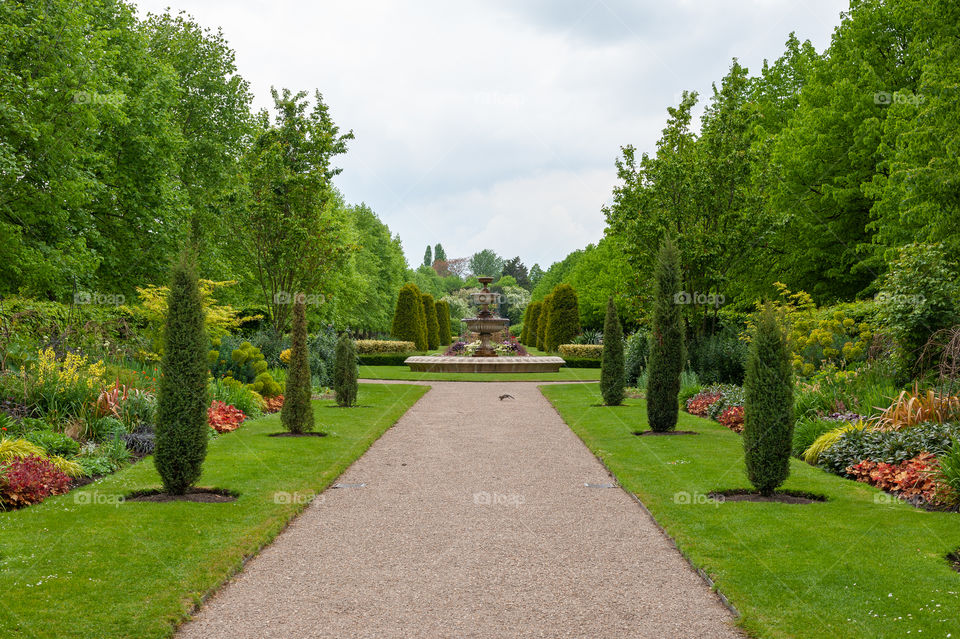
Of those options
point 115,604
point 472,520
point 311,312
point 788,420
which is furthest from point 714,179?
point 311,312

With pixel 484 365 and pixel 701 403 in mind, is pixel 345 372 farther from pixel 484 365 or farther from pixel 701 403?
pixel 484 365

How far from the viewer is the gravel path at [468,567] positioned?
13.9 feet

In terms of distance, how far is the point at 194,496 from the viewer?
726 centimetres

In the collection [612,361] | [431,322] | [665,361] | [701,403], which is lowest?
[701,403]

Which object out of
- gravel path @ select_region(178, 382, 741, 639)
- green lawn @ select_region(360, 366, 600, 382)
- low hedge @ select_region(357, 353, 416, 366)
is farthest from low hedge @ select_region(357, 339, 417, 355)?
gravel path @ select_region(178, 382, 741, 639)

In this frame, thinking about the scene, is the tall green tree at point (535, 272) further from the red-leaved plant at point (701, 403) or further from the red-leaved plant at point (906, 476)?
the red-leaved plant at point (906, 476)

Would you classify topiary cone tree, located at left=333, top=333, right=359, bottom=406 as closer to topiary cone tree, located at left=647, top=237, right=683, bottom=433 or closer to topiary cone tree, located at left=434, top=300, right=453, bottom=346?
topiary cone tree, located at left=647, top=237, right=683, bottom=433

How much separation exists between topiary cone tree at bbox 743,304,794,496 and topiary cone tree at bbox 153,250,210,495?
19.8 ft

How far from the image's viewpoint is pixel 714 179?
18219mm

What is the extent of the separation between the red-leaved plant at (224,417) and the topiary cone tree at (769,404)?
29.8 ft

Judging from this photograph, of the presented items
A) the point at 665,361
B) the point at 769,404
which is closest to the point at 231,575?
the point at 769,404

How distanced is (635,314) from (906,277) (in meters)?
9.80

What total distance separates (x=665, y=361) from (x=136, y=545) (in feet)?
29.4

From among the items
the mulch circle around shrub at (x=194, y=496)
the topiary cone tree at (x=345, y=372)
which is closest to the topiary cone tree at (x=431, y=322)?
the topiary cone tree at (x=345, y=372)
